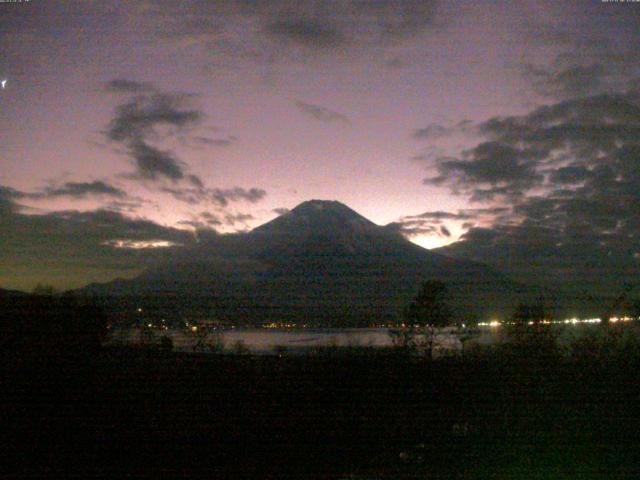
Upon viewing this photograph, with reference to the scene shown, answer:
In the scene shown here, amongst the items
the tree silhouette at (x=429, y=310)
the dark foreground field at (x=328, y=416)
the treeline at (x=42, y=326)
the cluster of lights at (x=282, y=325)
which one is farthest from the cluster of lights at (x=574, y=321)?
the treeline at (x=42, y=326)

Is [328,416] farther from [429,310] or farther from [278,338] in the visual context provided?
[278,338]

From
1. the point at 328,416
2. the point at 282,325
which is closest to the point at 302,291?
the point at 282,325

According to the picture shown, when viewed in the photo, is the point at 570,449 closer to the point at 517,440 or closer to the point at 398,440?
the point at 517,440

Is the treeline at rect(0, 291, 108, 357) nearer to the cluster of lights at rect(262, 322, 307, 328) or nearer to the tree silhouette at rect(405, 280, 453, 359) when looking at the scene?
the cluster of lights at rect(262, 322, 307, 328)

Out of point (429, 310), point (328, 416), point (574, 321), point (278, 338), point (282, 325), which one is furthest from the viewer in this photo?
point (282, 325)

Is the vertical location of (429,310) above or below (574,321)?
above

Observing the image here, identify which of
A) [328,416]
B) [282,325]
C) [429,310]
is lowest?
[328,416]

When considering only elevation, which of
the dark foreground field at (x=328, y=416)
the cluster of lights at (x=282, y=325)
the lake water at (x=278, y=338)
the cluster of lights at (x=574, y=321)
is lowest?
the dark foreground field at (x=328, y=416)

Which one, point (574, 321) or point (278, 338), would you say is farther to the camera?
point (278, 338)

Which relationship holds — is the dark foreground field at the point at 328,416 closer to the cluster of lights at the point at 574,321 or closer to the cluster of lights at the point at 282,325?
the cluster of lights at the point at 574,321

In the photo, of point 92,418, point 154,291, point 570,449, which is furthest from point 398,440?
point 154,291
